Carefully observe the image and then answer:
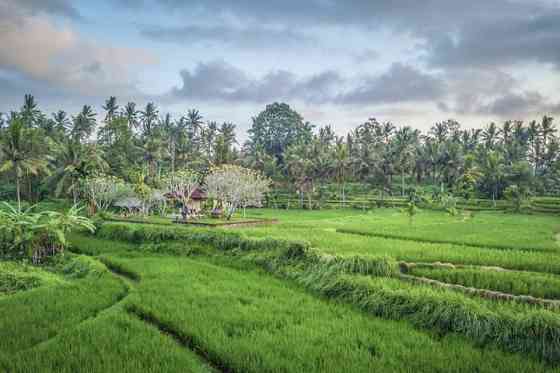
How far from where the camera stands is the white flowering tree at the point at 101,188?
31.2 m

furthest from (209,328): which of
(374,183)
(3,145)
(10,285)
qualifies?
(374,183)

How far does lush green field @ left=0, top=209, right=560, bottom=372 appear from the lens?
17.1 ft

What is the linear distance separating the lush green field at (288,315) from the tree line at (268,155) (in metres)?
25.1

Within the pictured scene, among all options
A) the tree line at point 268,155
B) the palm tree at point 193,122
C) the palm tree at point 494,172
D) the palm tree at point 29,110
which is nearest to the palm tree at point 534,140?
the tree line at point 268,155

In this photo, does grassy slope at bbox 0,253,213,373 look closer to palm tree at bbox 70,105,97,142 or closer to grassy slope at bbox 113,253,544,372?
grassy slope at bbox 113,253,544,372

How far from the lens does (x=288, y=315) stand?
7059mm

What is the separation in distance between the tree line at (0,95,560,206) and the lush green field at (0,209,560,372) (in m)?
25.1

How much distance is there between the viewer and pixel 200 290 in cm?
866

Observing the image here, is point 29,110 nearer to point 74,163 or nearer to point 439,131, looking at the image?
point 74,163

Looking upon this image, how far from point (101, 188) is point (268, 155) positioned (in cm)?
Answer: 2645

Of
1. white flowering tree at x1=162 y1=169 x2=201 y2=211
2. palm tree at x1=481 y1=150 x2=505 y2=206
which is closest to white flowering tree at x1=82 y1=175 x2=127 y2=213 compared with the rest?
white flowering tree at x1=162 y1=169 x2=201 y2=211

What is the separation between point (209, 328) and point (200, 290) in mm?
2436

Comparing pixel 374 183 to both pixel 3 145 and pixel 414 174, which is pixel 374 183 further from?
pixel 3 145

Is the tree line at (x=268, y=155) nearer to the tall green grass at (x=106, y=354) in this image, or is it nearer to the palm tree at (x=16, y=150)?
the palm tree at (x=16, y=150)
